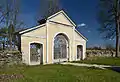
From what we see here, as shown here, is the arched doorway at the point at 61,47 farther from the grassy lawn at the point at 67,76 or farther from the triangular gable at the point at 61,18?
the grassy lawn at the point at 67,76

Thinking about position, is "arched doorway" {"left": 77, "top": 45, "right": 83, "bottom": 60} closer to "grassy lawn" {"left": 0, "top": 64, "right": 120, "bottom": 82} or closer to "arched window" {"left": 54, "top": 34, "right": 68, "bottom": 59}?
"arched window" {"left": 54, "top": 34, "right": 68, "bottom": 59}

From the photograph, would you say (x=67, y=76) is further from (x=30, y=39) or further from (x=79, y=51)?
(x=79, y=51)

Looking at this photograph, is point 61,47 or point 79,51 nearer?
point 61,47

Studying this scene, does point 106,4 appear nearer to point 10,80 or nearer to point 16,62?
point 16,62

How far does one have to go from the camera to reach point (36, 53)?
2030 cm

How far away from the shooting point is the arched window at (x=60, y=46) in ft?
73.1

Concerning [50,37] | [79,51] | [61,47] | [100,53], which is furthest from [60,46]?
[100,53]

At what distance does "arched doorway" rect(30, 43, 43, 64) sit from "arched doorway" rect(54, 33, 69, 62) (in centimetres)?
246

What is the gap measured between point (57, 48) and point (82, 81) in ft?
43.5

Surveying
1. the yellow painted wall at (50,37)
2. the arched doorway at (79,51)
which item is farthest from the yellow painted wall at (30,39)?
the arched doorway at (79,51)

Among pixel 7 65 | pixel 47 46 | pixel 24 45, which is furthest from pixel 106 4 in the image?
pixel 7 65

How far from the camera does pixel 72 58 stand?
2375cm

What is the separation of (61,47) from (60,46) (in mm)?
239

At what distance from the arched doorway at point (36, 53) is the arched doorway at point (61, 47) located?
2.46m
